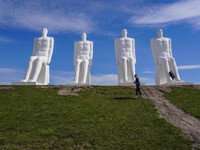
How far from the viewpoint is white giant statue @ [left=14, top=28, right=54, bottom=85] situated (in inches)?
1040

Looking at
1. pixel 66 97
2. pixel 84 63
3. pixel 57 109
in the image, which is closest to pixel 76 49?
pixel 84 63

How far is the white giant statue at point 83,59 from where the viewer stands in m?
27.0

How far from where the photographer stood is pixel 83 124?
12297 millimetres

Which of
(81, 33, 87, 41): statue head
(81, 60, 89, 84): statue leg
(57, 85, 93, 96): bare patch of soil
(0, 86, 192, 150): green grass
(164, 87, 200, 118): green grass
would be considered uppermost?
(81, 33, 87, 41): statue head

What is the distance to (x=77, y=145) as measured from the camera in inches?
390

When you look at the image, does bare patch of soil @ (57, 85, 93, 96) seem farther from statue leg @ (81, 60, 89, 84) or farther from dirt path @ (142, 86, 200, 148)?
dirt path @ (142, 86, 200, 148)

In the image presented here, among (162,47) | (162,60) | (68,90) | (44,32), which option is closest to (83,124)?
(68,90)

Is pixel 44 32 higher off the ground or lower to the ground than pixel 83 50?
higher

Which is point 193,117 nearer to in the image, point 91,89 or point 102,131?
Answer: point 102,131

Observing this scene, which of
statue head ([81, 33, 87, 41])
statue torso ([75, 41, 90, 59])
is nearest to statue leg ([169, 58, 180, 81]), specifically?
statue torso ([75, 41, 90, 59])

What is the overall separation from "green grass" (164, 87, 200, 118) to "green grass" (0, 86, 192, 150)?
2.17 metres

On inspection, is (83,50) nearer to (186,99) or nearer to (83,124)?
(186,99)

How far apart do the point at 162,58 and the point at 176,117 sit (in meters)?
14.1

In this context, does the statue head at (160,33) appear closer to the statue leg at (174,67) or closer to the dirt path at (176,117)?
the statue leg at (174,67)
